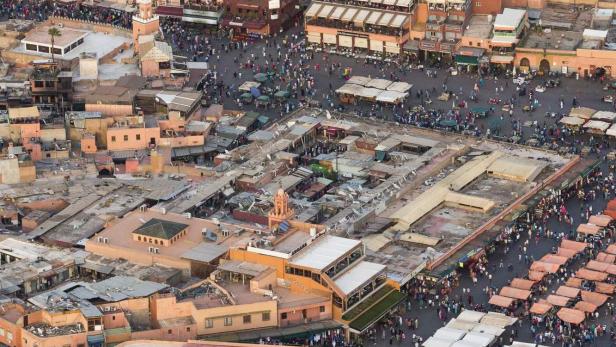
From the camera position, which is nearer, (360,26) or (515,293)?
(515,293)

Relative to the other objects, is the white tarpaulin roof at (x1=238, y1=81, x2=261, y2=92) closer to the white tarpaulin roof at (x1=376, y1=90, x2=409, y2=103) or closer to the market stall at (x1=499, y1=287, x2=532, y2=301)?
the white tarpaulin roof at (x1=376, y1=90, x2=409, y2=103)

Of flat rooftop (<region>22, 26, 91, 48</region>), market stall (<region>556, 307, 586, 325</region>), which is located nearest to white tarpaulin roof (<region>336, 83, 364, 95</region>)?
flat rooftop (<region>22, 26, 91, 48</region>)

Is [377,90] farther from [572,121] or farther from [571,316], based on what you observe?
[571,316]

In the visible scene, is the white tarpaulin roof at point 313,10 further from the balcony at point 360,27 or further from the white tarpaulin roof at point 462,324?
the white tarpaulin roof at point 462,324

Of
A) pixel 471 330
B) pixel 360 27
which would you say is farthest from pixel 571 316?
pixel 360 27

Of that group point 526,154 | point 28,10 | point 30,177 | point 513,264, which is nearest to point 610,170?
point 526,154

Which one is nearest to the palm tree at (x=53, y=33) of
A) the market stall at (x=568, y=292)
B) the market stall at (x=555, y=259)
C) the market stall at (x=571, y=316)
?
the market stall at (x=555, y=259)
